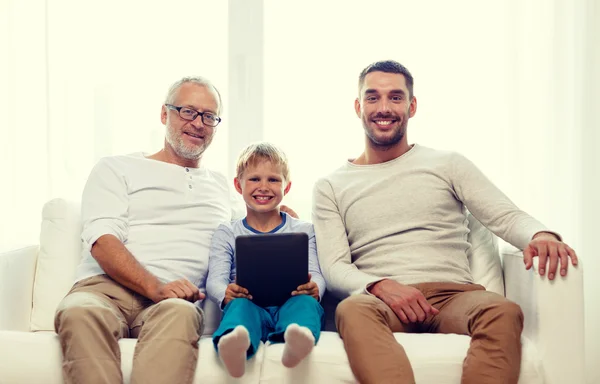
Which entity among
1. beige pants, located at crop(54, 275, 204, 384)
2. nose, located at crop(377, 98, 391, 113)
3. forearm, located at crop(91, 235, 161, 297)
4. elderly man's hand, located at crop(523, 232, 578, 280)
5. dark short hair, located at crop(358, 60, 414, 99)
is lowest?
beige pants, located at crop(54, 275, 204, 384)

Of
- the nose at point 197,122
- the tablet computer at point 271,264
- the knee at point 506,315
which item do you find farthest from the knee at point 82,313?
the knee at point 506,315

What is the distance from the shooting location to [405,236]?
2105mm

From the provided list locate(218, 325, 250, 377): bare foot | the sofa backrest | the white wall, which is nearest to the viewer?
locate(218, 325, 250, 377): bare foot

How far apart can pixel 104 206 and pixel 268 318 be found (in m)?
0.66

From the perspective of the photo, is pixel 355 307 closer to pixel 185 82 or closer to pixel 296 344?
pixel 296 344

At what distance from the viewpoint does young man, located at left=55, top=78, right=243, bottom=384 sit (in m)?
1.62

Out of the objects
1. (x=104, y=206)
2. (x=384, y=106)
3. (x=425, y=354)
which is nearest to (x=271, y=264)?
(x=425, y=354)

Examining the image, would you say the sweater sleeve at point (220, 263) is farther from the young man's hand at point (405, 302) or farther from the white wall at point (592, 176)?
the white wall at point (592, 176)

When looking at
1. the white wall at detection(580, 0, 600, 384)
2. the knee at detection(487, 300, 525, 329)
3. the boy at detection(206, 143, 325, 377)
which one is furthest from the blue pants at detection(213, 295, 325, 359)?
the white wall at detection(580, 0, 600, 384)

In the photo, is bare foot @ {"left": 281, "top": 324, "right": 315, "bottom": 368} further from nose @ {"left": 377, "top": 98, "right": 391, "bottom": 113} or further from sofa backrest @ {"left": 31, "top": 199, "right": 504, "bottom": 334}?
nose @ {"left": 377, "top": 98, "right": 391, "bottom": 113}

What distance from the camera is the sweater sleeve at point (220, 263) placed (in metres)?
1.98

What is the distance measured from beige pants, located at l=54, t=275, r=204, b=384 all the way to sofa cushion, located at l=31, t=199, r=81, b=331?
1.25ft

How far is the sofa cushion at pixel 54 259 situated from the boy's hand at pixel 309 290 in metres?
0.82

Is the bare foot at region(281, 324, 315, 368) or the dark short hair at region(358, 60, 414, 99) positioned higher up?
the dark short hair at region(358, 60, 414, 99)
